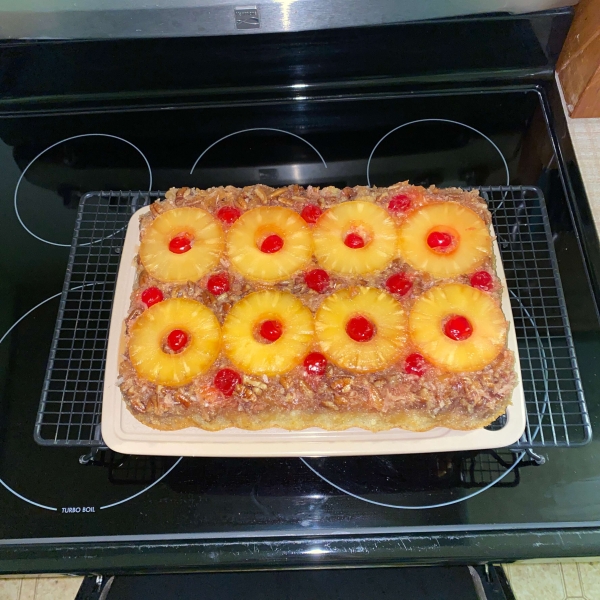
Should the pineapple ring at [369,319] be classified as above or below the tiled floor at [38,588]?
above


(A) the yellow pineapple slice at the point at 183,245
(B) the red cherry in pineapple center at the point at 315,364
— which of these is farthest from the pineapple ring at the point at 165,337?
(B) the red cherry in pineapple center at the point at 315,364

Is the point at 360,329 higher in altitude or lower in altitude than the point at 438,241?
lower

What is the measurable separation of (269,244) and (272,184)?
0.63 meters

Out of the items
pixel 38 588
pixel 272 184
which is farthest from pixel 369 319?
pixel 38 588

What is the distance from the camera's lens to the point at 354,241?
5.84ft

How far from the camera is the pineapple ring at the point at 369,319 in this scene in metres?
1.60

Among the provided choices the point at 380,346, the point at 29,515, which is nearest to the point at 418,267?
the point at 380,346

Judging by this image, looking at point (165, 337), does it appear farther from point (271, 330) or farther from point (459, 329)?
point (459, 329)

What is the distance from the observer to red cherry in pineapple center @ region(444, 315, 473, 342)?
161 cm

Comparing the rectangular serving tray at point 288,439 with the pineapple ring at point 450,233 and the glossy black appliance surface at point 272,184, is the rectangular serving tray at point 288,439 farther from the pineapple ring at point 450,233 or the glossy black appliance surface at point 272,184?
the pineapple ring at point 450,233

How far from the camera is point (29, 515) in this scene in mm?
1725

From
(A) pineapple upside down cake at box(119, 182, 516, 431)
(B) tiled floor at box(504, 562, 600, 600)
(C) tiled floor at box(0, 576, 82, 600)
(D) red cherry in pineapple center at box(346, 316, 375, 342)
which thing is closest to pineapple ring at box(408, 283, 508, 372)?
(A) pineapple upside down cake at box(119, 182, 516, 431)

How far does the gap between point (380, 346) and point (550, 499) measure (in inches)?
31.9

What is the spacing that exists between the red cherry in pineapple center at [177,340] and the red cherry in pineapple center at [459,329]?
2.84 ft
